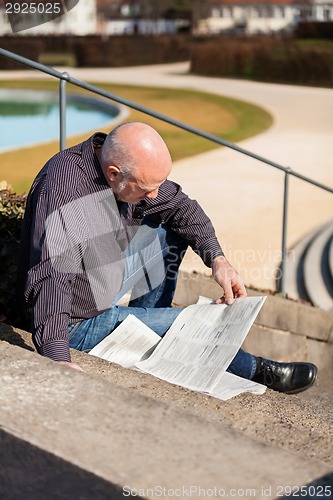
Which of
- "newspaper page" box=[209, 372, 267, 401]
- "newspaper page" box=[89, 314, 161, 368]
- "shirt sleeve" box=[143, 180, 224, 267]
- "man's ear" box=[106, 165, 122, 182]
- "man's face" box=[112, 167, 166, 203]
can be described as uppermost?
"man's ear" box=[106, 165, 122, 182]

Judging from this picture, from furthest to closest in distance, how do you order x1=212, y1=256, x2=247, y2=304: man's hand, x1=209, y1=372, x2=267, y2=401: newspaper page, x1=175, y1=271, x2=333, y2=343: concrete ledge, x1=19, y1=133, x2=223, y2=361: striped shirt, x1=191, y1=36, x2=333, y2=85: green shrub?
x1=191, y1=36, x2=333, y2=85: green shrub
x1=175, y1=271, x2=333, y2=343: concrete ledge
x1=212, y1=256, x2=247, y2=304: man's hand
x1=209, y1=372, x2=267, y2=401: newspaper page
x1=19, y1=133, x2=223, y2=361: striped shirt

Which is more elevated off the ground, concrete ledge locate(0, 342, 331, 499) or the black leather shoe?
concrete ledge locate(0, 342, 331, 499)

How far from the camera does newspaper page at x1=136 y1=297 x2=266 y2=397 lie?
2604 mm

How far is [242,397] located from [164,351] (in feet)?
1.01

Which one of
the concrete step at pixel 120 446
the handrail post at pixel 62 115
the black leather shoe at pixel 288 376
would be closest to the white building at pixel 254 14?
the handrail post at pixel 62 115

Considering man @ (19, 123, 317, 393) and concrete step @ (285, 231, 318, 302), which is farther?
concrete step @ (285, 231, 318, 302)

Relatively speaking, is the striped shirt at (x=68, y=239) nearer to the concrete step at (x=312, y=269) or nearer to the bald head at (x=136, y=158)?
the bald head at (x=136, y=158)

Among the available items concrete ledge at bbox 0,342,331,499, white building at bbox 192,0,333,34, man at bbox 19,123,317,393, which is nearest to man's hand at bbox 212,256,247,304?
man at bbox 19,123,317,393

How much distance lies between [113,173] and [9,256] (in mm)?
781

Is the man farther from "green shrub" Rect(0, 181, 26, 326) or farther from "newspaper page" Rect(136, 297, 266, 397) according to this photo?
"green shrub" Rect(0, 181, 26, 326)

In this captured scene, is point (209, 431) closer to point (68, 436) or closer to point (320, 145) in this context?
point (68, 436)

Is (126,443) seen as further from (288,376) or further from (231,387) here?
(288,376)

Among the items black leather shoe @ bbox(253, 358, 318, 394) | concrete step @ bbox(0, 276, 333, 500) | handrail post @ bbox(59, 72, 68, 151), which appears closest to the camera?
concrete step @ bbox(0, 276, 333, 500)

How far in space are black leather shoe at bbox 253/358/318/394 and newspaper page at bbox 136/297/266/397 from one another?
350 millimetres
